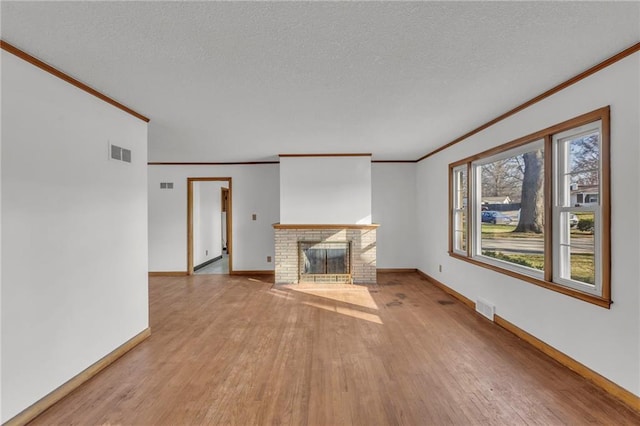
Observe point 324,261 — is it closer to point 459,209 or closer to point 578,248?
point 459,209

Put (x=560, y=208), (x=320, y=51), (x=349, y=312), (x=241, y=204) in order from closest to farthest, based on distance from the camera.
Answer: (x=320, y=51)
(x=560, y=208)
(x=349, y=312)
(x=241, y=204)

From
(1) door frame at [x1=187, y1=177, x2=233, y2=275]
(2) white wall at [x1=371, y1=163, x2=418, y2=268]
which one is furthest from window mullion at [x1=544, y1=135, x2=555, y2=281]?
(1) door frame at [x1=187, y1=177, x2=233, y2=275]

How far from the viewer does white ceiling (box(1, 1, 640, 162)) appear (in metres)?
1.50

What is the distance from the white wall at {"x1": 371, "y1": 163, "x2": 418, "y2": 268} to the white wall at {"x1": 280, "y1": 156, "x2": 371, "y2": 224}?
3.08 feet

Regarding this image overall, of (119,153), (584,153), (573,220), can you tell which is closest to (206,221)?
(119,153)

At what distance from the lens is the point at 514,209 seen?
3592mm

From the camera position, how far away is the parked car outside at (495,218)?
3.70m

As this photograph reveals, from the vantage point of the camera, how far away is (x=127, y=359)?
268cm

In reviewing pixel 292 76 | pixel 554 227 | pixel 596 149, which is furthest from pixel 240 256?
pixel 596 149

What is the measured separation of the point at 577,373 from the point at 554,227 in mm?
1196

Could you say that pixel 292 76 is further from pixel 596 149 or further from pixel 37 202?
pixel 596 149

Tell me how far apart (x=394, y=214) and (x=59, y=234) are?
5.36 metres

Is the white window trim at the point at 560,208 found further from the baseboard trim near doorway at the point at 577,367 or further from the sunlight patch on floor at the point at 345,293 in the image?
the sunlight patch on floor at the point at 345,293

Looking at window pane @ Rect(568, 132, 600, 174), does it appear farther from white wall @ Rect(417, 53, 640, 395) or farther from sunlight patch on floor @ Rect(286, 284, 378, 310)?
sunlight patch on floor @ Rect(286, 284, 378, 310)
